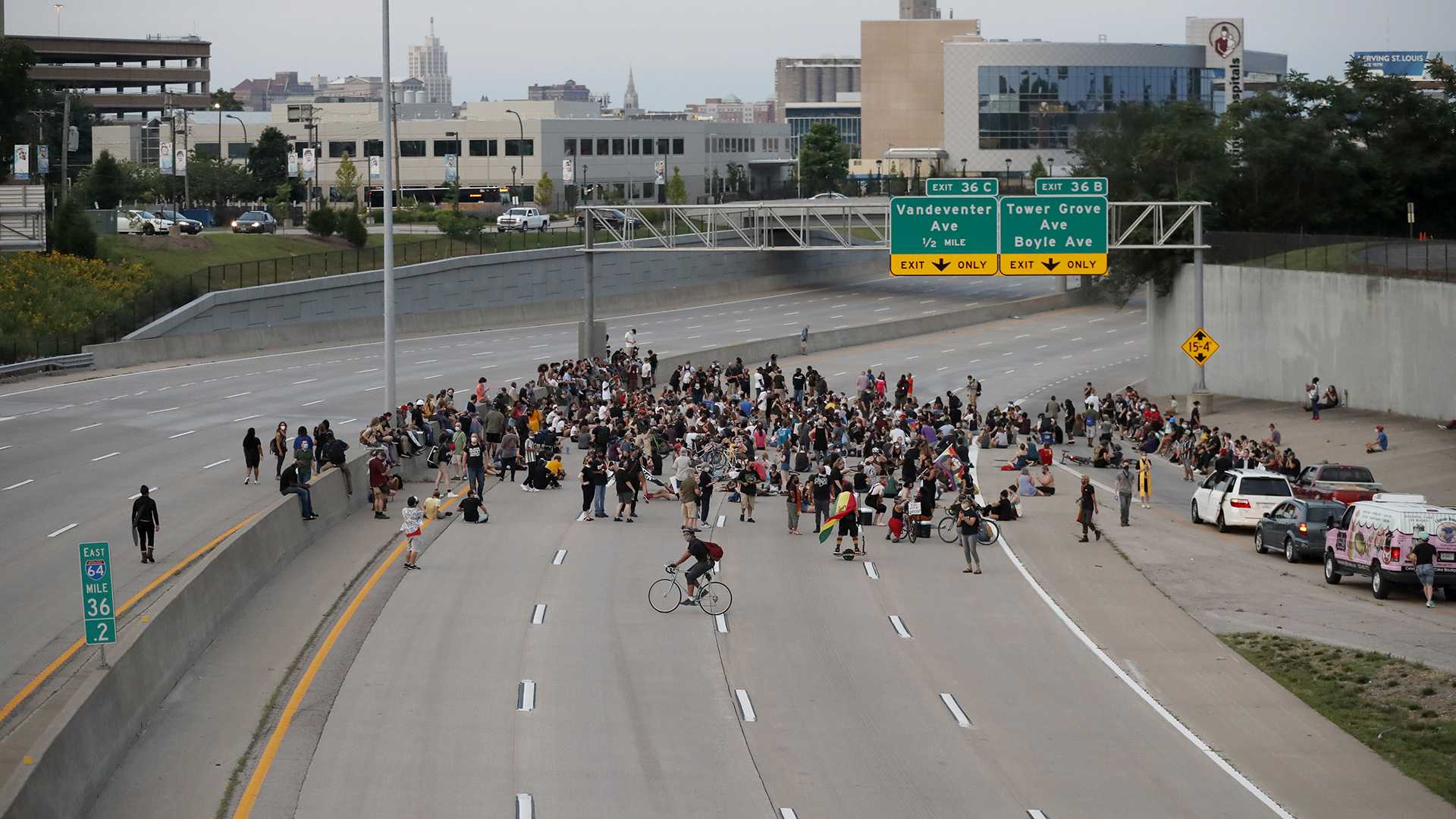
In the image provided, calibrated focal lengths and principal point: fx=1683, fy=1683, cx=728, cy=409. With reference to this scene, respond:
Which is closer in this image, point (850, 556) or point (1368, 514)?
point (1368, 514)

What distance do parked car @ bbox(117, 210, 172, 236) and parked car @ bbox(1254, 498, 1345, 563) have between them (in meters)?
58.6

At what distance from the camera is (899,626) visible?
968 inches

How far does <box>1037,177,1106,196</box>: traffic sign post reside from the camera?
171ft

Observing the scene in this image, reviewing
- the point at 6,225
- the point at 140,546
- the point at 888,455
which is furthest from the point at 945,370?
the point at 140,546

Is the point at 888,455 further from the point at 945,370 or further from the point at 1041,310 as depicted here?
the point at 1041,310

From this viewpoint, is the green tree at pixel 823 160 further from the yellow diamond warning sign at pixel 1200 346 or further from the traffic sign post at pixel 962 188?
the yellow diamond warning sign at pixel 1200 346

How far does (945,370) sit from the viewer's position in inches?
2677

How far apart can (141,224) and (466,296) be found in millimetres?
15181

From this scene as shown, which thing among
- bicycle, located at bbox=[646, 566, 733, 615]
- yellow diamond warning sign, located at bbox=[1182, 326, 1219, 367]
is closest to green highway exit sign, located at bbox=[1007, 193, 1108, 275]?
yellow diamond warning sign, located at bbox=[1182, 326, 1219, 367]

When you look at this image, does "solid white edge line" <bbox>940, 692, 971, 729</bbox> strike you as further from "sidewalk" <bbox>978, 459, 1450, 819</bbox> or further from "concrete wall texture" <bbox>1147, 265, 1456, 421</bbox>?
"concrete wall texture" <bbox>1147, 265, 1456, 421</bbox>

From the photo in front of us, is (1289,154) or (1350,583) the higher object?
(1289,154)

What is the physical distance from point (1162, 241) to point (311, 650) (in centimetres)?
3938

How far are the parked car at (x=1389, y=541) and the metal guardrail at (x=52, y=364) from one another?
1705 inches

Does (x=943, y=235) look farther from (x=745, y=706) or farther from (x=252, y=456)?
(x=745, y=706)
